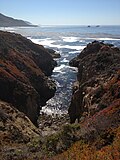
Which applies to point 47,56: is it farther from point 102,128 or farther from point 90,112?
point 102,128

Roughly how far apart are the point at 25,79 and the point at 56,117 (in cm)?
1028

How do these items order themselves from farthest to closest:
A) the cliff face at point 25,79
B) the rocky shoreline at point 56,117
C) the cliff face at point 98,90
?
the cliff face at point 25,79 < the cliff face at point 98,90 < the rocky shoreline at point 56,117

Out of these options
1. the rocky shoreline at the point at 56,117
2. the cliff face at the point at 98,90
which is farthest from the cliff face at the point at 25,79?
the cliff face at the point at 98,90

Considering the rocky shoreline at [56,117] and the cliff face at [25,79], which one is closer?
the rocky shoreline at [56,117]

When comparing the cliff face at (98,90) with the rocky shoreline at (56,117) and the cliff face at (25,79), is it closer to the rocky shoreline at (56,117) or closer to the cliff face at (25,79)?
the rocky shoreline at (56,117)

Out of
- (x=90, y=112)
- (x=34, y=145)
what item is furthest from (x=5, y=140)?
(x=90, y=112)

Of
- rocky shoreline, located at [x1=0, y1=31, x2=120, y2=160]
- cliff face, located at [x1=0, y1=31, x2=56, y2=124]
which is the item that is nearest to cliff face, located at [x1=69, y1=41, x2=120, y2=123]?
rocky shoreline, located at [x1=0, y1=31, x2=120, y2=160]

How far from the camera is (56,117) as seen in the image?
3972 cm

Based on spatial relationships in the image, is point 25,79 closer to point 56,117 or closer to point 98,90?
point 56,117

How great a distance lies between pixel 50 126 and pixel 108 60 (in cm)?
2078

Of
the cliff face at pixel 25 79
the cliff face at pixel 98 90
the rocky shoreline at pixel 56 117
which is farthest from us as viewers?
the cliff face at pixel 25 79

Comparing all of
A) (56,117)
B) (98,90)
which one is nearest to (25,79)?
(56,117)

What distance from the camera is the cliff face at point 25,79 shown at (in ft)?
126

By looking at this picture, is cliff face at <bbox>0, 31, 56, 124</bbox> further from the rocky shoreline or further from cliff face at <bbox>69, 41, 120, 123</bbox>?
cliff face at <bbox>69, 41, 120, 123</bbox>
